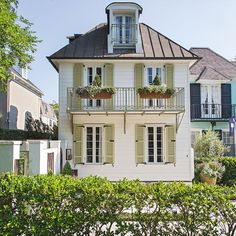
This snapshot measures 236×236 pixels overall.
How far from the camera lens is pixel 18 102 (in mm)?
20734

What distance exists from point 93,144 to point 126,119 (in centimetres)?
206

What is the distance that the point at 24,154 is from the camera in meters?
7.90

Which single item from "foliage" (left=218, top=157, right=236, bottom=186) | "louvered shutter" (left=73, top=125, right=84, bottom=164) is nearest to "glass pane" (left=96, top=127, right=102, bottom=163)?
"louvered shutter" (left=73, top=125, right=84, bottom=164)

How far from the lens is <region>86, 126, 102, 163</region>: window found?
48.3 feet

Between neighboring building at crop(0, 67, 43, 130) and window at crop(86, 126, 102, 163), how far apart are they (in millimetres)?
5696

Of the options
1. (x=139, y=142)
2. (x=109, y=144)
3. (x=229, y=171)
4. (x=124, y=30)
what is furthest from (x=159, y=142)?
(x=124, y=30)

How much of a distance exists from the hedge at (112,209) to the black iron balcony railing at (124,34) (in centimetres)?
1124

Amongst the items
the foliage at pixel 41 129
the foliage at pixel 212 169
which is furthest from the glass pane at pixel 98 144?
the foliage at pixel 212 169

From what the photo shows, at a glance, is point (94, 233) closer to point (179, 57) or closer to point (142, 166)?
point (142, 166)

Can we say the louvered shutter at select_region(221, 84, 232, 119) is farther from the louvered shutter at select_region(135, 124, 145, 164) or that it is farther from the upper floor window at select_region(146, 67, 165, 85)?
the louvered shutter at select_region(135, 124, 145, 164)

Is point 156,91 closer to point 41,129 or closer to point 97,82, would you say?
point 97,82

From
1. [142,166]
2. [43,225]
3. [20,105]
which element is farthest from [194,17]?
[20,105]

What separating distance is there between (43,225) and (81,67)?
10492 mm

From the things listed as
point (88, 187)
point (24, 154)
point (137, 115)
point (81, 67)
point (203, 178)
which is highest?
point (81, 67)
